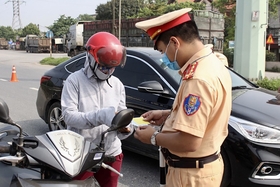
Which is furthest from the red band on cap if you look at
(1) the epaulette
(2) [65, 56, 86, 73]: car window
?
(2) [65, 56, 86, 73]: car window

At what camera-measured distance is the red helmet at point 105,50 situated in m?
2.45

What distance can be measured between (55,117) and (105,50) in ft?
11.5

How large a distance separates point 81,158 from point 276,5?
101 ft

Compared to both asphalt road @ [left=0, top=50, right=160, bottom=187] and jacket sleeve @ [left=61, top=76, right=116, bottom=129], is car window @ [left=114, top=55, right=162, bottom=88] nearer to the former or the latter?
asphalt road @ [left=0, top=50, right=160, bottom=187]

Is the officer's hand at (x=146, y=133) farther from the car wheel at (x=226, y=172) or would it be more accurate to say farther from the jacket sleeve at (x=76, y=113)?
the car wheel at (x=226, y=172)

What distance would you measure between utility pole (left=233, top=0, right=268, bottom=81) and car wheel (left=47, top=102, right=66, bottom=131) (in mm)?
7872

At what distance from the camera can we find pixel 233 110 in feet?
12.4

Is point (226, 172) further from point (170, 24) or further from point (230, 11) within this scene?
point (230, 11)

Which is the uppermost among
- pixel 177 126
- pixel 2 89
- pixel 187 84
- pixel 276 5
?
pixel 276 5

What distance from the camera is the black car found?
3.47 m

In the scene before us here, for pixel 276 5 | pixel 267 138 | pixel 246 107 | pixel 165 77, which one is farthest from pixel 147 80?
pixel 276 5

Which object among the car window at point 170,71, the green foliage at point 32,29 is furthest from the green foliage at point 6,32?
the car window at point 170,71

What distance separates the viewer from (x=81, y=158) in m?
1.87

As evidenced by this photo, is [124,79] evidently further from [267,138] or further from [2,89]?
[2,89]
